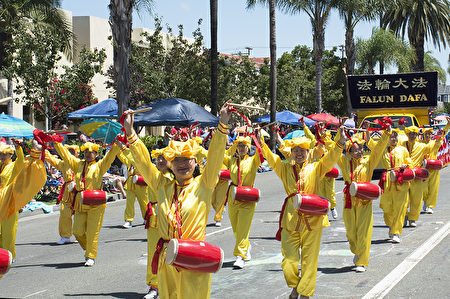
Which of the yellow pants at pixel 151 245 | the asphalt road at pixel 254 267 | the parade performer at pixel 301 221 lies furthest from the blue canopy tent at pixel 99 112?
the parade performer at pixel 301 221

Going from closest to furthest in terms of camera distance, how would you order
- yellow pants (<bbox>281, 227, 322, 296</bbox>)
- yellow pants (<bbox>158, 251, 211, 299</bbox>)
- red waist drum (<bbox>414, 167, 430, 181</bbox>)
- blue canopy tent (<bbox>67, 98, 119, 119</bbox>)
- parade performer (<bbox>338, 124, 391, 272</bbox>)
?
yellow pants (<bbox>158, 251, 211, 299</bbox>), yellow pants (<bbox>281, 227, 322, 296</bbox>), parade performer (<bbox>338, 124, 391, 272</bbox>), red waist drum (<bbox>414, 167, 430, 181</bbox>), blue canopy tent (<bbox>67, 98, 119, 119</bbox>)

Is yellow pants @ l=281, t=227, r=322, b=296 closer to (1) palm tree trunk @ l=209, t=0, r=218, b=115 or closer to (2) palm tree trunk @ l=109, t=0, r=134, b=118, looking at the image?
(2) palm tree trunk @ l=109, t=0, r=134, b=118

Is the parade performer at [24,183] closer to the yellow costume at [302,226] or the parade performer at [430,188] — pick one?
the yellow costume at [302,226]

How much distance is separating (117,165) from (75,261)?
35.8 ft

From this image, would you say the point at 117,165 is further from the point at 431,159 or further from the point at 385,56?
the point at 385,56

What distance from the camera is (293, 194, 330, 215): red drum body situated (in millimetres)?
6938

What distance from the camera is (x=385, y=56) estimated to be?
40906mm

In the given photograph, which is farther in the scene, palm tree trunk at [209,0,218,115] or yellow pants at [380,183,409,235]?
palm tree trunk at [209,0,218,115]

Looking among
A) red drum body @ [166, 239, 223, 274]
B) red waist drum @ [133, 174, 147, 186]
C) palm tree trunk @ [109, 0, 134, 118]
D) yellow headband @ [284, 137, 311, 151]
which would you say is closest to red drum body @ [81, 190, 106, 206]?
red waist drum @ [133, 174, 147, 186]

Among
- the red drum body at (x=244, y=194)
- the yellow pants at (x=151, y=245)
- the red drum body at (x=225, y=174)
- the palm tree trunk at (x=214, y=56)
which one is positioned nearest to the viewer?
the yellow pants at (x=151, y=245)

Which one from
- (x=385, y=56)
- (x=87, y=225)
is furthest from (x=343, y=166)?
(x=385, y=56)

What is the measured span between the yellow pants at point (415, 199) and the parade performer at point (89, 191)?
611 centimetres

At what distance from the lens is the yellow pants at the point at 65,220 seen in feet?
35.8

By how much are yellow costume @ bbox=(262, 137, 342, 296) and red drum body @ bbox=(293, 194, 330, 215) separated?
0.14 metres
